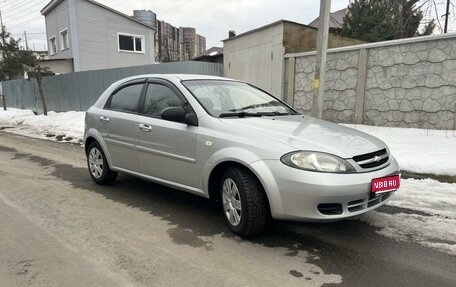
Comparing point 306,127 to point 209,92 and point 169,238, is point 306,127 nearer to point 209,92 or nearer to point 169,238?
point 209,92

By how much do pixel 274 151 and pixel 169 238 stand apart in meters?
1.37

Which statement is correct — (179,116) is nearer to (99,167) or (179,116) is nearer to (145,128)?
(145,128)

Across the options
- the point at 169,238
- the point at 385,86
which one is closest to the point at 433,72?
the point at 385,86

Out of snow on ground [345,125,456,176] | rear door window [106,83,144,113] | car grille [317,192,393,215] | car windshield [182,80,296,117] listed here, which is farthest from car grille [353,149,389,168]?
rear door window [106,83,144,113]

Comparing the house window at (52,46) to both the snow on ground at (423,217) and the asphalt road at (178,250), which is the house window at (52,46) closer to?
the asphalt road at (178,250)

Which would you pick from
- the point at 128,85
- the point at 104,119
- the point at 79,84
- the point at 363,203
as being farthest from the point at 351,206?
the point at 79,84

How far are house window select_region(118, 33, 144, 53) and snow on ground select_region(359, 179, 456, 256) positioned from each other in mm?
23659

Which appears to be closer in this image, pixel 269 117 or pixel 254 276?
pixel 254 276

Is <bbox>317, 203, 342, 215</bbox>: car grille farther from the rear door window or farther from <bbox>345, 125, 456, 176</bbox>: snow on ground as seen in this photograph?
<bbox>345, 125, 456, 176</bbox>: snow on ground

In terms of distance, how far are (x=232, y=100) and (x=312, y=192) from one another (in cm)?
174

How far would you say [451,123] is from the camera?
7.87 m

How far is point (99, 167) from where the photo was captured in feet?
18.6

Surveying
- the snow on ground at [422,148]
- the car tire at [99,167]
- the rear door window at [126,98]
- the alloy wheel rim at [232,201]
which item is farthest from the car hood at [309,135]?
the snow on ground at [422,148]

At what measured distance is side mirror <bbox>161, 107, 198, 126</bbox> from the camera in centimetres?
402
